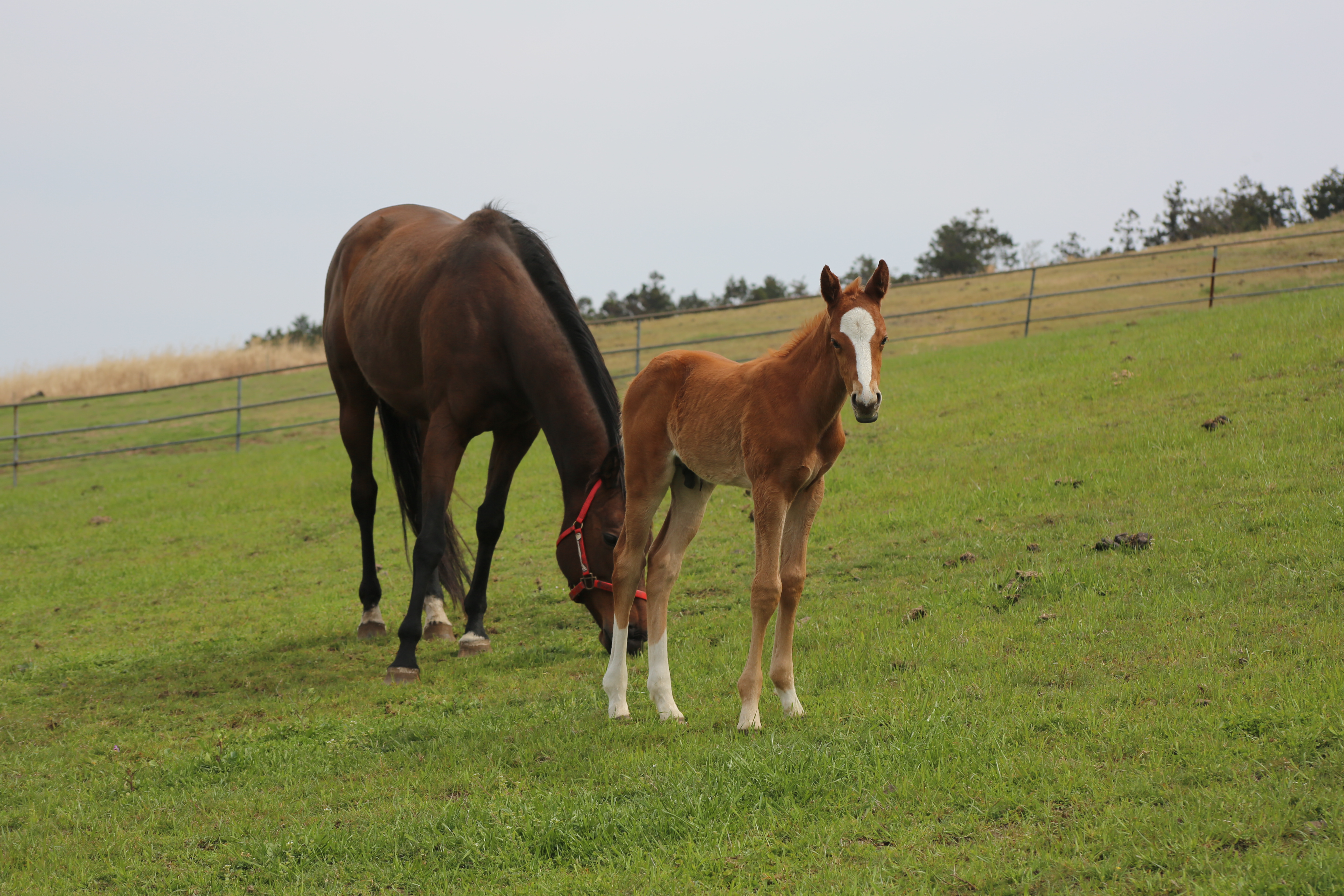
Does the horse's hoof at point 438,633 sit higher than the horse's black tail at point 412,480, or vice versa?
the horse's black tail at point 412,480

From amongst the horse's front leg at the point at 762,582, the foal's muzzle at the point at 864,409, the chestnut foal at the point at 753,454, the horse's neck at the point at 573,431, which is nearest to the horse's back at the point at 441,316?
the horse's neck at the point at 573,431

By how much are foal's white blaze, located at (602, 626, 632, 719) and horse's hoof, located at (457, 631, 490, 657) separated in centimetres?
220

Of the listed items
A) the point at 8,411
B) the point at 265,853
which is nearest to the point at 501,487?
the point at 265,853

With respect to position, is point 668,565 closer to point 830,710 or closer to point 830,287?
point 830,710

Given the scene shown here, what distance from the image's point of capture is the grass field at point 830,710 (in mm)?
3396

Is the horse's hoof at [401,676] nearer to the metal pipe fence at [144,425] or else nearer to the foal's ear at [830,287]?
the foal's ear at [830,287]

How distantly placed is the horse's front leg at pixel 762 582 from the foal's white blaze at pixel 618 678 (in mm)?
745

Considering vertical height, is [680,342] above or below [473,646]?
above

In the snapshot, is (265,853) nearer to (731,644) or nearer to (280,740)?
(280,740)

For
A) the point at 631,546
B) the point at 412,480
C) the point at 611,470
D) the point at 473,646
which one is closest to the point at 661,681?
the point at 631,546

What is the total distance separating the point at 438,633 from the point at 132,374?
2492 centimetres

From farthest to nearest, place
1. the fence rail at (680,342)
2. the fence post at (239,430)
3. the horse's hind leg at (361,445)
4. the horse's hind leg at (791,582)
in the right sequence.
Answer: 1. the fence post at (239,430)
2. the fence rail at (680,342)
3. the horse's hind leg at (361,445)
4. the horse's hind leg at (791,582)

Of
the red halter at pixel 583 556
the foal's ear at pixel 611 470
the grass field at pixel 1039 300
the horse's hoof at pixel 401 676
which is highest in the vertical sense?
the grass field at pixel 1039 300

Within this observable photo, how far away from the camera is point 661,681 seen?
4.85 metres
